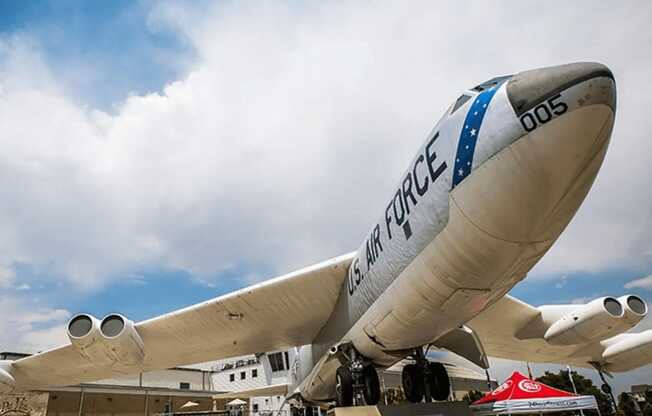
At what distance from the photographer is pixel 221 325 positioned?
9.09m

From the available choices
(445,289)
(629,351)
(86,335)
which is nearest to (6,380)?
(86,335)

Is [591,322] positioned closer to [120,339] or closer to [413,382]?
[413,382]

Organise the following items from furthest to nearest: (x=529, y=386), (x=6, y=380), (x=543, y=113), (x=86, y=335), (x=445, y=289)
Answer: (x=6, y=380), (x=529, y=386), (x=86, y=335), (x=445, y=289), (x=543, y=113)

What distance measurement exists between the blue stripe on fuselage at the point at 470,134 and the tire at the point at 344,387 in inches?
180

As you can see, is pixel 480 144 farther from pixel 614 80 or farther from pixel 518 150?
pixel 614 80

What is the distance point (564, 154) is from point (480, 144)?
74 cm

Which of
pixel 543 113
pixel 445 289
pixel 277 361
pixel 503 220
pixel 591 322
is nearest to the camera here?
pixel 543 113

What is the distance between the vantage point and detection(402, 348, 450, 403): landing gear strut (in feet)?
24.8

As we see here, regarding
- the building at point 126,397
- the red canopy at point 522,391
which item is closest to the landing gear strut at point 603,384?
the red canopy at point 522,391

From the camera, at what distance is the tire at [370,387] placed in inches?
271

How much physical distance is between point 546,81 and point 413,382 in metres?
6.15

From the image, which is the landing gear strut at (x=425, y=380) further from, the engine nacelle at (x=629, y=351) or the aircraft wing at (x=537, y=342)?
the engine nacelle at (x=629, y=351)

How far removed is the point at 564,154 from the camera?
336 centimetres

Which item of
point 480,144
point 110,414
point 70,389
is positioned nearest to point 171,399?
point 110,414
